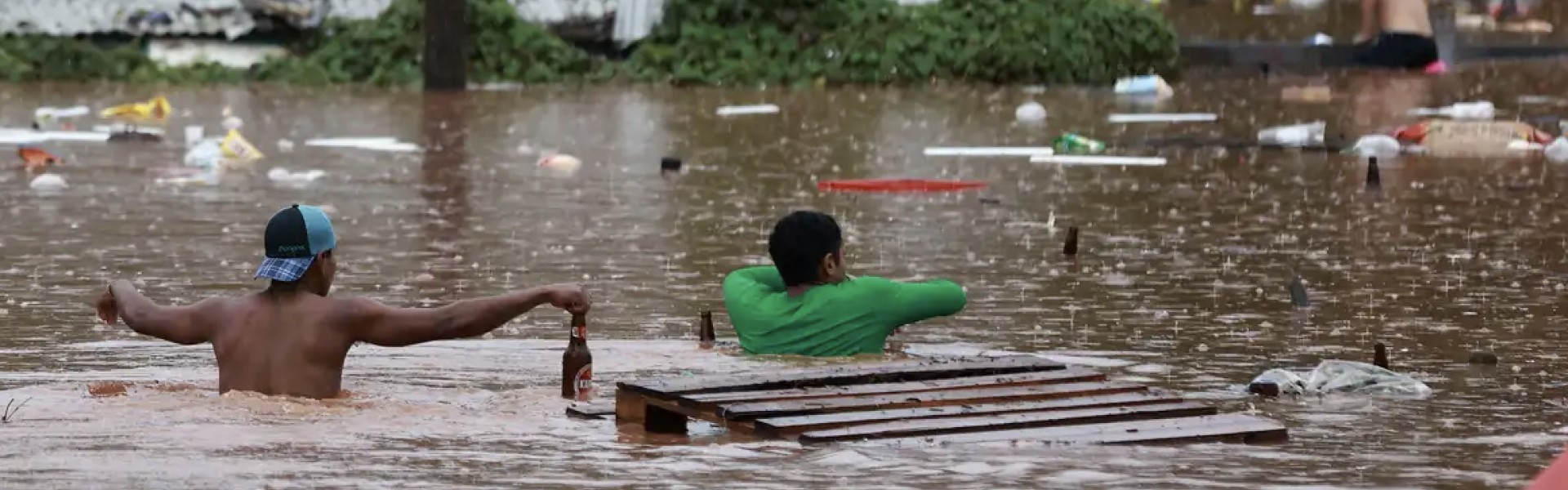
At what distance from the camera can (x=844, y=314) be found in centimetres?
964

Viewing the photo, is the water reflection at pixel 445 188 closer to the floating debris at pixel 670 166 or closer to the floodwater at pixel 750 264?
the floodwater at pixel 750 264

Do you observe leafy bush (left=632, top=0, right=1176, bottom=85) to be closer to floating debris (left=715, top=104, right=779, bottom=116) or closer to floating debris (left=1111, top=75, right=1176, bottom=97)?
floating debris (left=1111, top=75, right=1176, bottom=97)

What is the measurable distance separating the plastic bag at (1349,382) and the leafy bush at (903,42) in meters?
16.3

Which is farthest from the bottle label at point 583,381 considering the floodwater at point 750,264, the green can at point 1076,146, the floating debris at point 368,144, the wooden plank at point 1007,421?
the floating debris at point 368,144

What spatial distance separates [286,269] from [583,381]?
0.92 metres

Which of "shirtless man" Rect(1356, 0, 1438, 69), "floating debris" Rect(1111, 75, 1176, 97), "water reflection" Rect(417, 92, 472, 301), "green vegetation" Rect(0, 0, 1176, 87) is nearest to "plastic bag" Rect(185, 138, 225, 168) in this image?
"water reflection" Rect(417, 92, 472, 301)

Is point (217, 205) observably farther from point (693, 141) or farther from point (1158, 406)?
point (1158, 406)

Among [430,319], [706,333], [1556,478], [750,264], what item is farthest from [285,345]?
[750,264]

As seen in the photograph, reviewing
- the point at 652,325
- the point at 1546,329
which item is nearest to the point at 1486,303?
the point at 1546,329

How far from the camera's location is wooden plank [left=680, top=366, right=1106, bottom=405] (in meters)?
8.01

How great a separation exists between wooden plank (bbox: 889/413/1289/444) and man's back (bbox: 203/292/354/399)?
70.1 inches

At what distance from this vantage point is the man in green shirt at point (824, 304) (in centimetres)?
965

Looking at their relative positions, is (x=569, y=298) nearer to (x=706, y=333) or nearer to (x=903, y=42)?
(x=706, y=333)

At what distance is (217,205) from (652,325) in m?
5.31
